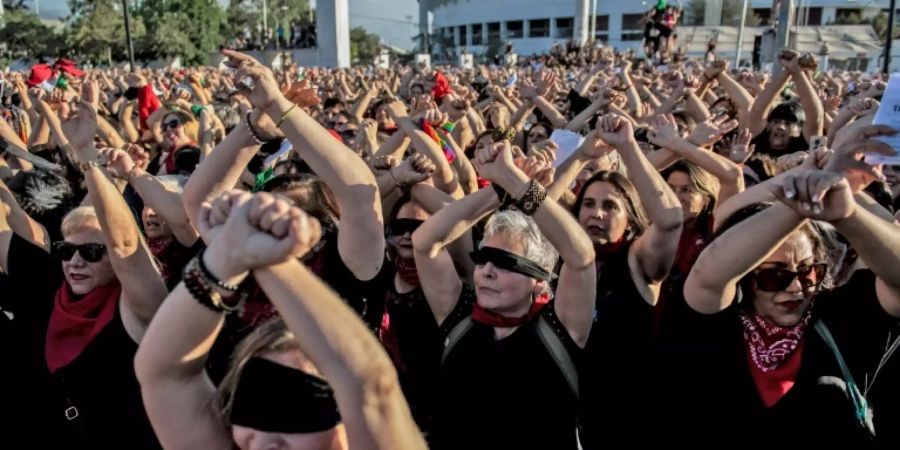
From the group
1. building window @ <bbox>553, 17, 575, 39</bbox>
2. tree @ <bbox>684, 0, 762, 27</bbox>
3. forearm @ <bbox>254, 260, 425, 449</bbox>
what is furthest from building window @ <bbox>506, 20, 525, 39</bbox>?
forearm @ <bbox>254, 260, 425, 449</bbox>

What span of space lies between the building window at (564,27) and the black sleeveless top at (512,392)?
7939cm

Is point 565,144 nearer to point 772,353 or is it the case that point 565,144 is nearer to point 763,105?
point 772,353

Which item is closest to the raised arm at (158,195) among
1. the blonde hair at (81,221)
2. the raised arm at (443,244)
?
the blonde hair at (81,221)

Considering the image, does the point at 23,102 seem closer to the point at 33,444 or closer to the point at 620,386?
the point at 33,444

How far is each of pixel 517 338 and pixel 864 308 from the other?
1.20m

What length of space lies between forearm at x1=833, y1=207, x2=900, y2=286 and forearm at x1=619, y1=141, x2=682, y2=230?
0.93 m

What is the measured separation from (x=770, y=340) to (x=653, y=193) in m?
0.85

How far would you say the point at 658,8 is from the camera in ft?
78.3

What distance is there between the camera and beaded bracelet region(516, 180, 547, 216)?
2.56 m

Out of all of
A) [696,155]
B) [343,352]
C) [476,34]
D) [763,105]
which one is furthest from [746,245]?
[476,34]

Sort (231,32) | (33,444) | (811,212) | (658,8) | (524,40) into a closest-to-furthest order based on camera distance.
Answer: (811,212) → (33,444) → (658,8) → (231,32) → (524,40)

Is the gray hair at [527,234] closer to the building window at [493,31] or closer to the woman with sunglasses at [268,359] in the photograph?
the woman with sunglasses at [268,359]

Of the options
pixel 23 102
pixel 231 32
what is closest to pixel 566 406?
pixel 23 102

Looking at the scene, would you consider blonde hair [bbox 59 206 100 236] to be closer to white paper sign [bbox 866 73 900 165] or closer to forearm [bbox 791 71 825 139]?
white paper sign [bbox 866 73 900 165]
